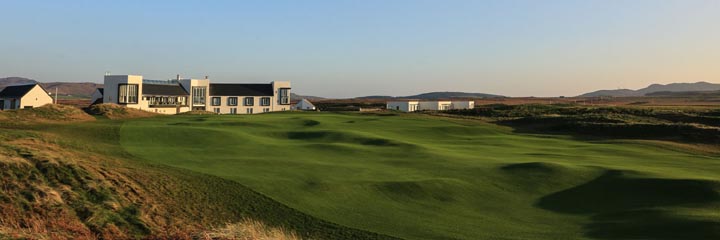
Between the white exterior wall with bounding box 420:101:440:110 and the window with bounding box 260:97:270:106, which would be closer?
the window with bounding box 260:97:270:106

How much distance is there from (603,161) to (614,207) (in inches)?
434

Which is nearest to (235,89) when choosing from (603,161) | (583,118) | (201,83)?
(201,83)

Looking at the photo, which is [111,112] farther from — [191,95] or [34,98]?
[191,95]

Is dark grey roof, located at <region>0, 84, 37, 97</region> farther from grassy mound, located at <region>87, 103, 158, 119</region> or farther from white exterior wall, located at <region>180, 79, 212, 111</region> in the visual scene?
grassy mound, located at <region>87, 103, 158, 119</region>

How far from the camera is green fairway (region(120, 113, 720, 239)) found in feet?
50.2

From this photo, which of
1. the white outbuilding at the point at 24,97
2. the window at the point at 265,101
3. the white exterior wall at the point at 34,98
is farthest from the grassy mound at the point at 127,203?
the window at the point at 265,101

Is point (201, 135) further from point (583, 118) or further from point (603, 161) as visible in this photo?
point (583, 118)

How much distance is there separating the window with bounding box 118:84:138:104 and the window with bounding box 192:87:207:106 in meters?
12.6

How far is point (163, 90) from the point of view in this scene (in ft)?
273

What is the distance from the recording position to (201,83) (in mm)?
89750

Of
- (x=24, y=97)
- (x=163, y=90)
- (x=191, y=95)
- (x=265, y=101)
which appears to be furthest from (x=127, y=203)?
(x=265, y=101)

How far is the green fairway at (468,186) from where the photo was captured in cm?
1529

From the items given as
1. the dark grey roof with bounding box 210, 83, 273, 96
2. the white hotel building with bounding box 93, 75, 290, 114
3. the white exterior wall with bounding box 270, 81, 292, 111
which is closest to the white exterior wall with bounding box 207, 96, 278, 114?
the white hotel building with bounding box 93, 75, 290, 114

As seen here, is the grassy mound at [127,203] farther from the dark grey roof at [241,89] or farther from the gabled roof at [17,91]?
the dark grey roof at [241,89]
